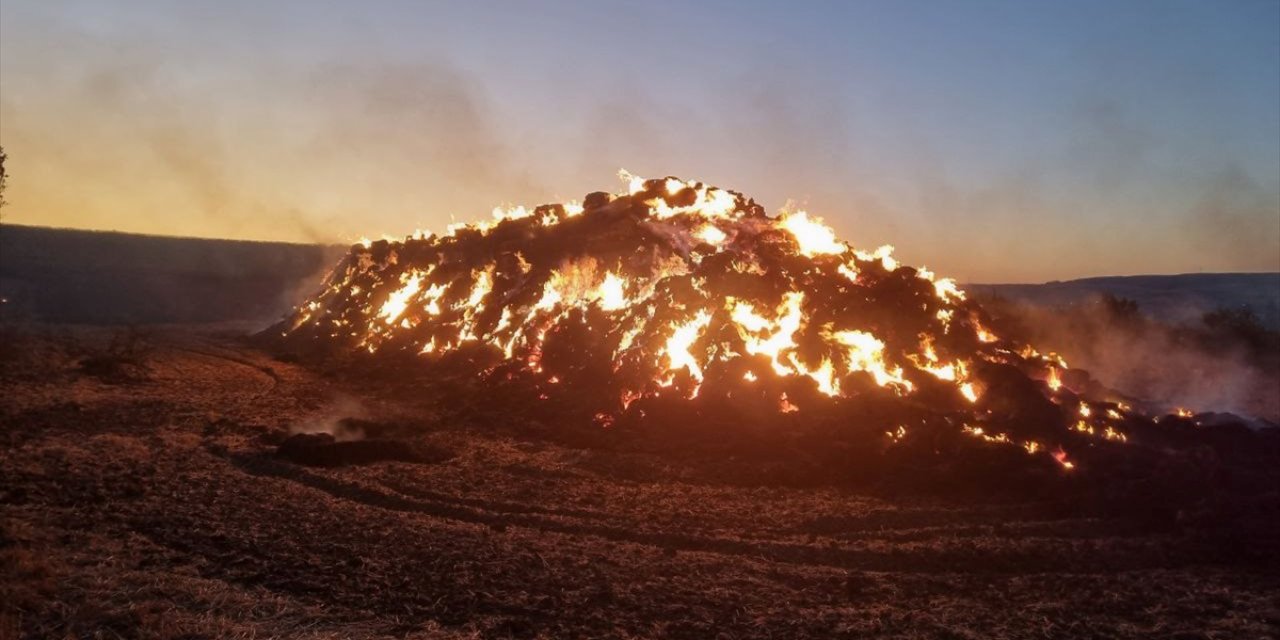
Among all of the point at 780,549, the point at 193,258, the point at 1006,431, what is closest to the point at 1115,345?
the point at 1006,431

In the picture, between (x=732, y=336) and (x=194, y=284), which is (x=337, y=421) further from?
(x=194, y=284)

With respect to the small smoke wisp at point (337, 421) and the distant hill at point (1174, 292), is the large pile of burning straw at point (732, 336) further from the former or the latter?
the distant hill at point (1174, 292)

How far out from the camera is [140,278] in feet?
165

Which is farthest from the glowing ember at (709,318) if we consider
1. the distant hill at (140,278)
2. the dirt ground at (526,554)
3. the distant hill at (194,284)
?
the distant hill at (140,278)

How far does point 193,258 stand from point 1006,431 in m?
64.7

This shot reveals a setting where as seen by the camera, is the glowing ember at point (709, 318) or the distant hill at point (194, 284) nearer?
the glowing ember at point (709, 318)

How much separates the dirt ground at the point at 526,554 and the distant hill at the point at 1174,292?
4008 centimetres

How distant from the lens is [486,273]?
23203 mm

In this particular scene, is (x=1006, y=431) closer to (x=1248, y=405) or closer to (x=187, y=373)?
(x=1248, y=405)

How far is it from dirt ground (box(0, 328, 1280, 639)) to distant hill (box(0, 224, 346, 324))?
28.6 metres

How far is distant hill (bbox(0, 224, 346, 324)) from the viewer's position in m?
40.8

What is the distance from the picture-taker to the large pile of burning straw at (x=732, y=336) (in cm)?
1484


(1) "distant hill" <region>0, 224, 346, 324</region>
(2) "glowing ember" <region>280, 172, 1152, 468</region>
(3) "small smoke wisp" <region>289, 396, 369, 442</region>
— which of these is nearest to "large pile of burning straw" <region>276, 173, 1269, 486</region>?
(2) "glowing ember" <region>280, 172, 1152, 468</region>

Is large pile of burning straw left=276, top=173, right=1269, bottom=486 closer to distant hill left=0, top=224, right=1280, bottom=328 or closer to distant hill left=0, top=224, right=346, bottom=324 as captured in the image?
distant hill left=0, top=224, right=1280, bottom=328
